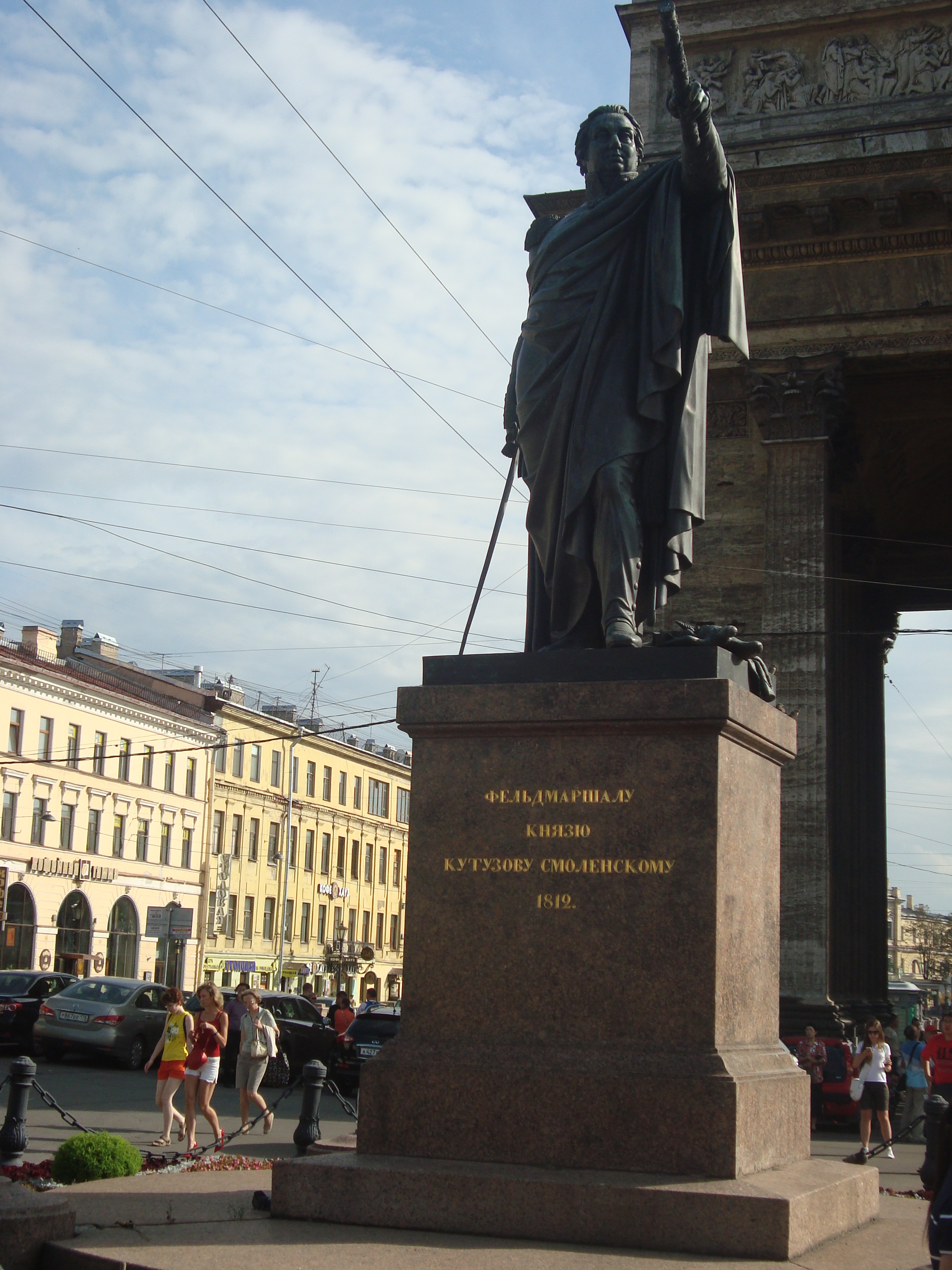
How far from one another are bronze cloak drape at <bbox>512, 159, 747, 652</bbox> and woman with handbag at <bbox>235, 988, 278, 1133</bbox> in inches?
386

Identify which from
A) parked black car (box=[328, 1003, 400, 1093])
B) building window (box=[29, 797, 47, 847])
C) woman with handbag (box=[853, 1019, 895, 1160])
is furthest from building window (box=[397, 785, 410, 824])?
woman with handbag (box=[853, 1019, 895, 1160])

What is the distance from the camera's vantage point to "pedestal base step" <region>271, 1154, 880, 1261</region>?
5.77m

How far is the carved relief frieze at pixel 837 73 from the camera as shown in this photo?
23594mm

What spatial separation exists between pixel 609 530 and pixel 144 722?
54421 millimetres

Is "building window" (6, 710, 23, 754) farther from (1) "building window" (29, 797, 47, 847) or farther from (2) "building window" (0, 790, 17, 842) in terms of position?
(1) "building window" (29, 797, 47, 847)

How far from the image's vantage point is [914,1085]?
20156 mm

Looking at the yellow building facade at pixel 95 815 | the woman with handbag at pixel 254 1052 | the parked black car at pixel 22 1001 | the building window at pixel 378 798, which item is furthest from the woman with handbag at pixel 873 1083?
the building window at pixel 378 798

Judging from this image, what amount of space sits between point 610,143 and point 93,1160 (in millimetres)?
6268

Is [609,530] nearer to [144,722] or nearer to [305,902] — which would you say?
[144,722]

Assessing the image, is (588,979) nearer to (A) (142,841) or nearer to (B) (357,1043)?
(B) (357,1043)

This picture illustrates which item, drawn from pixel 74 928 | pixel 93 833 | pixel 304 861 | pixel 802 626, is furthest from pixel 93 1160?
pixel 304 861

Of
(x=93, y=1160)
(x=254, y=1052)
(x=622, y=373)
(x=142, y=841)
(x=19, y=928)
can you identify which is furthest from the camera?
(x=142, y=841)

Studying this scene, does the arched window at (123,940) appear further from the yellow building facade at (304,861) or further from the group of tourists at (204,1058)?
the group of tourists at (204,1058)

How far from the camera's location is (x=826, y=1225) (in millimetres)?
6207
